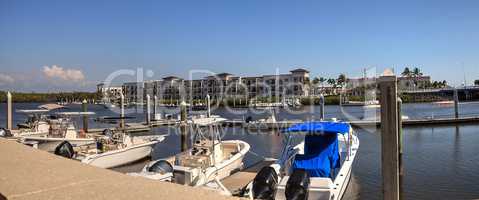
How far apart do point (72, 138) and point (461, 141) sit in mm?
27697

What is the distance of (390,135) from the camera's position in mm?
6965

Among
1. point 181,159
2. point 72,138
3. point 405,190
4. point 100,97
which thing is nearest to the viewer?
point 181,159

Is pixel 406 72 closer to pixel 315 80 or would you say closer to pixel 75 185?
pixel 315 80

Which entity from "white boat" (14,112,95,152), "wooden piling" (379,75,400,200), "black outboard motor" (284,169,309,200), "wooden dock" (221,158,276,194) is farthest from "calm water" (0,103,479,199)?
"wooden piling" (379,75,400,200)

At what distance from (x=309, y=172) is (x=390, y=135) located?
4.66 m

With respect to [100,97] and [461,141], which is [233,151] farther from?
[100,97]

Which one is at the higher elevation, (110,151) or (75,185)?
(75,185)

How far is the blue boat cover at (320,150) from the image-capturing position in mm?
11438

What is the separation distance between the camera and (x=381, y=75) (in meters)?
7.45

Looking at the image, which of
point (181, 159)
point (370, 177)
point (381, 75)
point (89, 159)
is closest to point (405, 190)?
point (370, 177)

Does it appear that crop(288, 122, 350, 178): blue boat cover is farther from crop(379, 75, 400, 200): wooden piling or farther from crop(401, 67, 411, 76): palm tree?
crop(401, 67, 411, 76): palm tree

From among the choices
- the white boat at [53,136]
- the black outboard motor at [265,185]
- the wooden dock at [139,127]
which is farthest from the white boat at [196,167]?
the wooden dock at [139,127]

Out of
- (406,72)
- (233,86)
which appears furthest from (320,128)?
(406,72)

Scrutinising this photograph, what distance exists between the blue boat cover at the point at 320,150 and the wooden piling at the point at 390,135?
169 inches
